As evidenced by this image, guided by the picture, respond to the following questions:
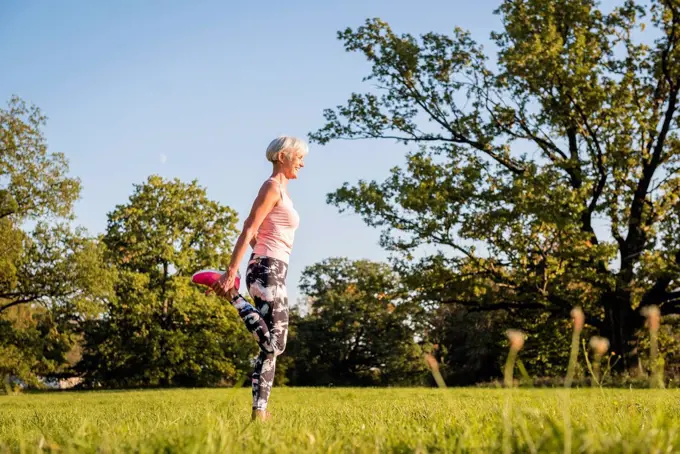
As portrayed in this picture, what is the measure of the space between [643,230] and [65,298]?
2464cm

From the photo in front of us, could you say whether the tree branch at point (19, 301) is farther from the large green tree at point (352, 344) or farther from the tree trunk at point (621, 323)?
the tree trunk at point (621, 323)

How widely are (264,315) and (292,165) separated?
1.19 metres

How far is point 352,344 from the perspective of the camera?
44.1 metres

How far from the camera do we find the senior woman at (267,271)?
4.82 metres

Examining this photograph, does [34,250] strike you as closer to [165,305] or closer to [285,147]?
[165,305]

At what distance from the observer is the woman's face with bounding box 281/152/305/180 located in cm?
515

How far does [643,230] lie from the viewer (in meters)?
20.9

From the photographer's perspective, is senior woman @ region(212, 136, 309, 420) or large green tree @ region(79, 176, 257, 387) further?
large green tree @ region(79, 176, 257, 387)

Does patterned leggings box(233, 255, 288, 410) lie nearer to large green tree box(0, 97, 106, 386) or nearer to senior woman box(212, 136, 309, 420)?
senior woman box(212, 136, 309, 420)

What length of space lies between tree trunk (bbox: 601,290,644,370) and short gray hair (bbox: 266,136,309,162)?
716 inches

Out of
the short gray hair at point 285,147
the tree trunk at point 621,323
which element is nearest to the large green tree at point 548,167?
the tree trunk at point 621,323

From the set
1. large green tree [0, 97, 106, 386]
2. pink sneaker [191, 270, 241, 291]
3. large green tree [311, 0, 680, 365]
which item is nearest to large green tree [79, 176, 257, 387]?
large green tree [0, 97, 106, 386]

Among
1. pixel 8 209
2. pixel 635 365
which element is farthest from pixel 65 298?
pixel 635 365

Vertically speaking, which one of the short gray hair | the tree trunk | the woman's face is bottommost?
the woman's face
